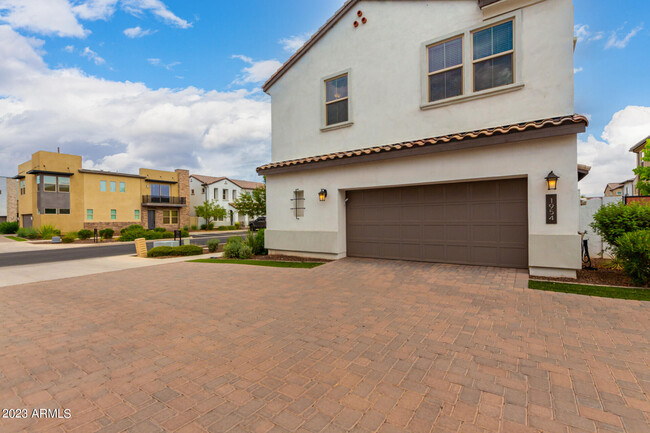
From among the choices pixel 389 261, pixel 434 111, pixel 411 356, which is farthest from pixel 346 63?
pixel 411 356

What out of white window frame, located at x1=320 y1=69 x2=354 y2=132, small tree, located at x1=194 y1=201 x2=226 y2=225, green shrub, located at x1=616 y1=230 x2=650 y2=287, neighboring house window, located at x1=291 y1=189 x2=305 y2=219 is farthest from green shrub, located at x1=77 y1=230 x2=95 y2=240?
green shrub, located at x1=616 y1=230 x2=650 y2=287

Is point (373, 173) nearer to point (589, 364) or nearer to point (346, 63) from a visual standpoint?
point (346, 63)

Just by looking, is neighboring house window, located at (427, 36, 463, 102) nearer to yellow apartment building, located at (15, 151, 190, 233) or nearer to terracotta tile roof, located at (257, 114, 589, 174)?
terracotta tile roof, located at (257, 114, 589, 174)

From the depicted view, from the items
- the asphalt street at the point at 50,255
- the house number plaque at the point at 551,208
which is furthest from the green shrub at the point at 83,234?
the house number plaque at the point at 551,208

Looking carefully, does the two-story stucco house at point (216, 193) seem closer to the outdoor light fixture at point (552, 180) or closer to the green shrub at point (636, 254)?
the outdoor light fixture at point (552, 180)

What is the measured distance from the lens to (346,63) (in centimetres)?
1063

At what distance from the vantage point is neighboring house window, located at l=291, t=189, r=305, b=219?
1116cm

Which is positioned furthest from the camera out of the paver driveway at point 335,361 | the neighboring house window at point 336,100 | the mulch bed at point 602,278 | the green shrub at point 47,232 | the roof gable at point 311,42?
the green shrub at point 47,232

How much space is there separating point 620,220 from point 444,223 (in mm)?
3898

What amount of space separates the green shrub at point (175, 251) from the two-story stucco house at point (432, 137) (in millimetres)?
5576

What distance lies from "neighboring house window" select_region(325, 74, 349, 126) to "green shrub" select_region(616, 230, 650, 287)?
27.6ft

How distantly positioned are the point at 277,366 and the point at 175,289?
4.93 m

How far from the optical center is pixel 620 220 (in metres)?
6.71

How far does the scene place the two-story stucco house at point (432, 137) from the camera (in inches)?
284
